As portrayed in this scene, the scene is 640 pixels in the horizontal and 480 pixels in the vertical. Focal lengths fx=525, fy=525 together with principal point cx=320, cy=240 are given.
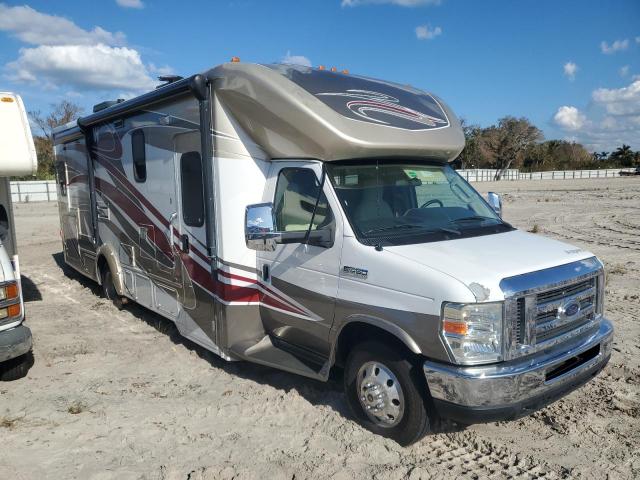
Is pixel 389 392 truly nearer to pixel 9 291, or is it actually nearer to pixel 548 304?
pixel 548 304

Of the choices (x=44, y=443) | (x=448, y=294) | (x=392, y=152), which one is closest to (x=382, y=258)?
(x=448, y=294)

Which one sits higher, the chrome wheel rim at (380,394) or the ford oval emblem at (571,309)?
the ford oval emblem at (571,309)

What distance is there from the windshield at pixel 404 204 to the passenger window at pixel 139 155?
2948 millimetres

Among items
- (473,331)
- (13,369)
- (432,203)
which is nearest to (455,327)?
(473,331)

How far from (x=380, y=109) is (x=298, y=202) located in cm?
112

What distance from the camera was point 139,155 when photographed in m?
6.43

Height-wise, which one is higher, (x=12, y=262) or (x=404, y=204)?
(x=404, y=204)

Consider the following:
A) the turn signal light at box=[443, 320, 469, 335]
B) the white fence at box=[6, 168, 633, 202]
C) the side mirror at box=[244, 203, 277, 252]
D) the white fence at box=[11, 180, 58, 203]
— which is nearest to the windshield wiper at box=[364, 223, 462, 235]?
the side mirror at box=[244, 203, 277, 252]

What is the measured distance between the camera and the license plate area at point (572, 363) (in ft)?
12.1

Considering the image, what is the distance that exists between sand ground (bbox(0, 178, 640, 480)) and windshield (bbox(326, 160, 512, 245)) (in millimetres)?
1598

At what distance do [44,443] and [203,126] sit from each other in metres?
3.04

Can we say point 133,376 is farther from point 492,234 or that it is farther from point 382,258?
point 492,234

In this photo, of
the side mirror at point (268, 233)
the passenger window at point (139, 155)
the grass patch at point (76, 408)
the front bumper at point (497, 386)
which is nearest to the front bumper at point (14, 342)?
the grass patch at point (76, 408)

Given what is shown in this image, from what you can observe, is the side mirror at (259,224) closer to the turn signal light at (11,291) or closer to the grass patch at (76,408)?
the grass patch at (76,408)
